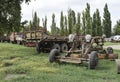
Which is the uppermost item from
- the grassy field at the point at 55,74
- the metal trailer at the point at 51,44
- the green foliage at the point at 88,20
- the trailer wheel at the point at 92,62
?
the green foliage at the point at 88,20

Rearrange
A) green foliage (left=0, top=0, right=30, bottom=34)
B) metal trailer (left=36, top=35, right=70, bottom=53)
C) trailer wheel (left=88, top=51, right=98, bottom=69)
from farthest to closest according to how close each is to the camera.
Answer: green foliage (left=0, top=0, right=30, bottom=34) < metal trailer (left=36, top=35, right=70, bottom=53) < trailer wheel (left=88, top=51, right=98, bottom=69)

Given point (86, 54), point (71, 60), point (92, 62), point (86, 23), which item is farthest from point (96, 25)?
point (92, 62)

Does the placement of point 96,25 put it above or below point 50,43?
above

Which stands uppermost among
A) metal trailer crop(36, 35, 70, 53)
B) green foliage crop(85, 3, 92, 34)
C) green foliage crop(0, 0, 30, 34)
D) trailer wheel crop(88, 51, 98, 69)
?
green foliage crop(85, 3, 92, 34)

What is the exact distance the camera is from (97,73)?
15578 mm

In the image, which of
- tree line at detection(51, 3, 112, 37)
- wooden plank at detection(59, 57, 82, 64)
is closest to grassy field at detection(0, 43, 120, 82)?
wooden plank at detection(59, 57, 82, 64)

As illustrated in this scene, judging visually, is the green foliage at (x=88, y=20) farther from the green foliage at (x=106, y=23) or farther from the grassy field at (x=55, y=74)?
the grassy field at (x=55, y=74)

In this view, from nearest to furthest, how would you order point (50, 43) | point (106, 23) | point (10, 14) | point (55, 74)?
point (55, 74) → point (50, 43) → point (10, 14) → point (106, 23)

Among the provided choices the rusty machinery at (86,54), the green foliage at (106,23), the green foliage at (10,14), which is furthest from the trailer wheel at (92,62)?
the green foliage at (106,23)

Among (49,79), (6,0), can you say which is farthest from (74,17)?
(49,79)

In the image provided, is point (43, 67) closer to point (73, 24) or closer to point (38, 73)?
point (38, 73)

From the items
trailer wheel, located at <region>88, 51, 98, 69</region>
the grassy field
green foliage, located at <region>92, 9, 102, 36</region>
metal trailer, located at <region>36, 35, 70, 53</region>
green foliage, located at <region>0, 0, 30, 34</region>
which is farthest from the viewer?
green foliage, located at <region>92, 9, 102, 36</region>

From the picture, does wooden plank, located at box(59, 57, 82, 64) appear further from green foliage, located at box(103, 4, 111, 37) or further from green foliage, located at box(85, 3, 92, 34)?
green foliage, located at box(103, 4, 111, 37)

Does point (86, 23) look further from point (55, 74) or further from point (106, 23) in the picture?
point (55, 74)
